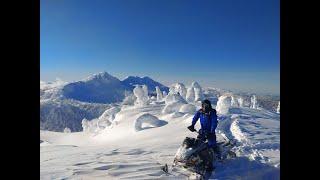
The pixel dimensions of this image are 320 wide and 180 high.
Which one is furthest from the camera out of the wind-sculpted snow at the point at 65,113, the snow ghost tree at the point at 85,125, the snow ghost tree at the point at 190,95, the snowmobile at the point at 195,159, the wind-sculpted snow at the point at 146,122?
the snow ghost tree at the point at 190,95

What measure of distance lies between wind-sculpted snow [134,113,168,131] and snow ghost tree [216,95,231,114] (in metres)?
1.06

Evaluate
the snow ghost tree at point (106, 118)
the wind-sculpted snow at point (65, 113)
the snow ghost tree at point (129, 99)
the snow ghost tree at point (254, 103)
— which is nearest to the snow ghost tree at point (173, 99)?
the snow ghost tree at point (129, 99)

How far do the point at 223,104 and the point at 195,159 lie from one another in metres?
2.61

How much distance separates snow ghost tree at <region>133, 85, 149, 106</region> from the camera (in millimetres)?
7238

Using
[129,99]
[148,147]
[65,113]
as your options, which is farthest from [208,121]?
[65,113]

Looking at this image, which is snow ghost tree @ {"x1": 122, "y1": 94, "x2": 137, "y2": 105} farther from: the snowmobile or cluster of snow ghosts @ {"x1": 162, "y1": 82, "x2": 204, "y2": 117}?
the snowmobile

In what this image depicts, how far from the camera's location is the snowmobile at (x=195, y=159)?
436cm

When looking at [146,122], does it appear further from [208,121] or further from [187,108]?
[208,121]

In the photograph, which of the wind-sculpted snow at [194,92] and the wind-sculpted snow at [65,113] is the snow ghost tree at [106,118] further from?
the wind-sculpted snow at [194,92]

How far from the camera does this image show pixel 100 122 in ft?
21.9

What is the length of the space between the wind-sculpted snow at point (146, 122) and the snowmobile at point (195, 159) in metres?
2.06
